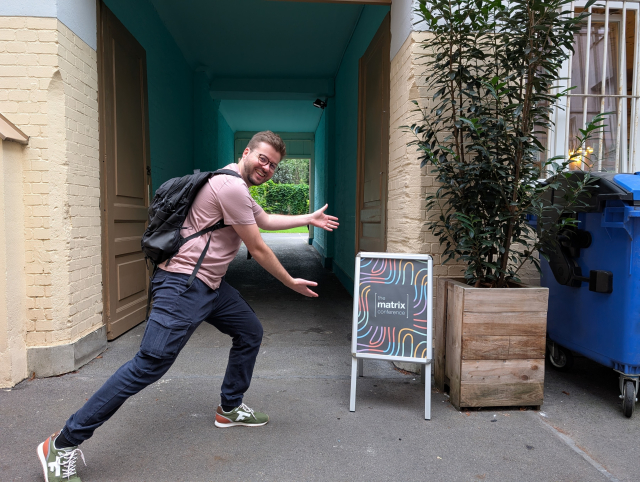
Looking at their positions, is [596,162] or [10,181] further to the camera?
[596,162]

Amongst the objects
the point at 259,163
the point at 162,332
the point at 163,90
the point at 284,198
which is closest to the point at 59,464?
the point at 162,332

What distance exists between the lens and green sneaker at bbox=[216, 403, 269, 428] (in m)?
2.75

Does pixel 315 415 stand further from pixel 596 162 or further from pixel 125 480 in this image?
pixel 596 162

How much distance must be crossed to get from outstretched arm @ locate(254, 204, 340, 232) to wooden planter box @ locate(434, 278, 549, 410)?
1.09 meters

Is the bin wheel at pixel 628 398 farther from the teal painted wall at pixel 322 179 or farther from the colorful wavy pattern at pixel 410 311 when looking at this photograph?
the teal painted wall at pixel 322 179

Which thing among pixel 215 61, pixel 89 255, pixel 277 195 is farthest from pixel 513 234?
pixel 277 195

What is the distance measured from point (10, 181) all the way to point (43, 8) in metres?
1.36

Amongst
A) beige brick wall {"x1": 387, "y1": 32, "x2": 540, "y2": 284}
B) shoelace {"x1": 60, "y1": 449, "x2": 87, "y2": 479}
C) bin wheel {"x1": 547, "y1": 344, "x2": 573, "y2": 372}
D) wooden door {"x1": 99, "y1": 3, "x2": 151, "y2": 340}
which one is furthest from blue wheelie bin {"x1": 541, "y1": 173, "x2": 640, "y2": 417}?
wooden door {"x1": 99, "y1": 3, "x2": 151, "y2": 340}

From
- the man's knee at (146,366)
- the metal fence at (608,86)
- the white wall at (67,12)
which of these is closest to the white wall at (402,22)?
the metal fence at (608,86)

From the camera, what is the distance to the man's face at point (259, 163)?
2428mm

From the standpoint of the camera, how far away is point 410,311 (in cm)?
310

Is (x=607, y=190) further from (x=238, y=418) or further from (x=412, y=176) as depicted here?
(x=238, y=418)

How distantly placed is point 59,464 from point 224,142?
42.4ft

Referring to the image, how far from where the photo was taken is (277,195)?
120 feet
